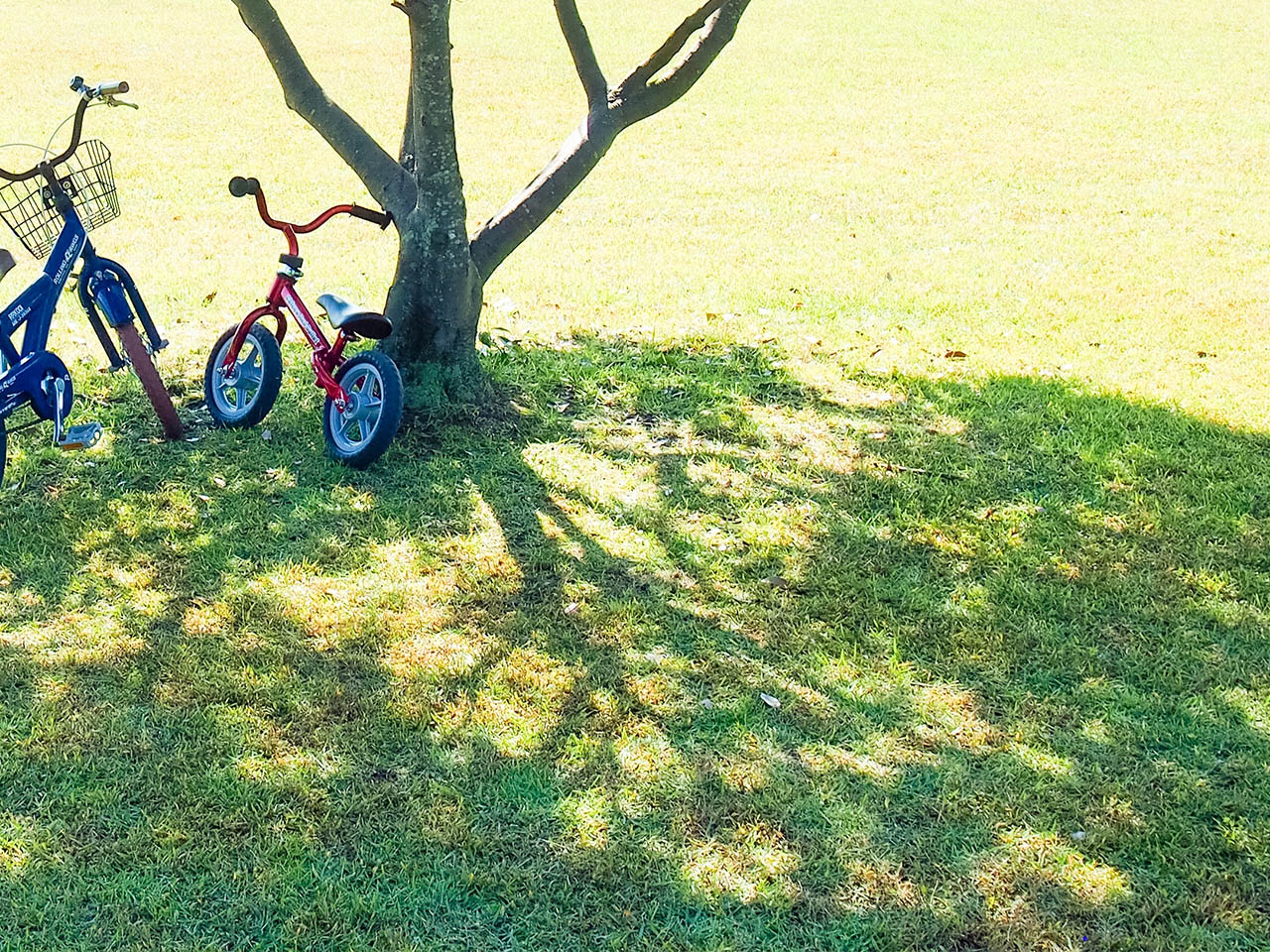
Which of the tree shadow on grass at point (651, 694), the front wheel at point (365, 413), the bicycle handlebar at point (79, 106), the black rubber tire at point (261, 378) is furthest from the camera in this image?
the black rubber tire at point (261, 378)

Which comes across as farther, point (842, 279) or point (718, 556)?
point (842, 279)

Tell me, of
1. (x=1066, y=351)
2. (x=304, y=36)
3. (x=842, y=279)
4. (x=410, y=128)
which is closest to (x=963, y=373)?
(x=1066, y=351)

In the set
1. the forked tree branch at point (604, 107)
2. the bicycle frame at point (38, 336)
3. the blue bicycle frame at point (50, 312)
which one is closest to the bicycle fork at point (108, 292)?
the blue bicycle frame at point (50, 312)

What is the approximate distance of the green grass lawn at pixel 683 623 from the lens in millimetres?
3467

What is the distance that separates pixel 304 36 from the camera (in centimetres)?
2053

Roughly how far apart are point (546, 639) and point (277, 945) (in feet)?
5.19

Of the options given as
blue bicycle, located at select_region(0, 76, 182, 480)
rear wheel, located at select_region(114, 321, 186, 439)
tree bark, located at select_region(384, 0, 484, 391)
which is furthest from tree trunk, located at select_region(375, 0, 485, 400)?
blue bicycle, located at select_region(0, 76, 182, 480)

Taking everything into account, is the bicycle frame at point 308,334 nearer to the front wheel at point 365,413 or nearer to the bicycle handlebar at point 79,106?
the front wheel at point 365,413

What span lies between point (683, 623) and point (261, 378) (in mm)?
2603

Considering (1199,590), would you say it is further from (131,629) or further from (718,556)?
(131,629)

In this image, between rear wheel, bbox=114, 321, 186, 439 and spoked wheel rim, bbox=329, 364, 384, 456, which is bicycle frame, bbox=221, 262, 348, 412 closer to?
spoked wheel rim, bbox=329, 364, 384, 456

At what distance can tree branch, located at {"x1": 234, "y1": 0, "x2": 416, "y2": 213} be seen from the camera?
613cm

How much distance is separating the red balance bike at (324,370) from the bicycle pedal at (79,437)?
0.85 meters

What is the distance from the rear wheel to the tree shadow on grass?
0.19m
